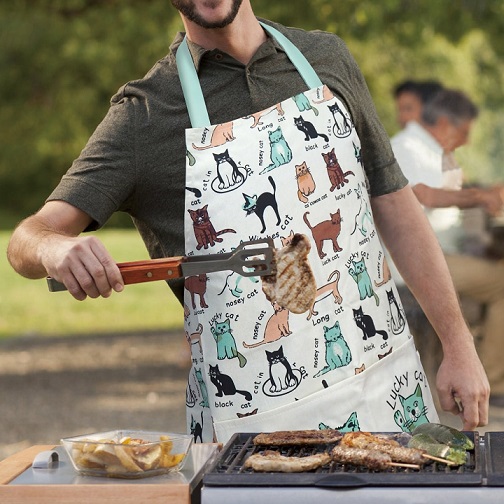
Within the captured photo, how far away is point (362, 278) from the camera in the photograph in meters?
2.81

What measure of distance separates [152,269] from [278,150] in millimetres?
591

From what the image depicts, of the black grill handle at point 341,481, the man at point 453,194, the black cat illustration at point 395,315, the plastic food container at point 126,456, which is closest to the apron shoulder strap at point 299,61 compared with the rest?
the black cat illustration at point 395,315

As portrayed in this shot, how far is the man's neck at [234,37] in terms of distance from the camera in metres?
2.83

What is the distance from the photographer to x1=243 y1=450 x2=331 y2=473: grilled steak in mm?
2016

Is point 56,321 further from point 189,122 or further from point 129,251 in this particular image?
point 189,122

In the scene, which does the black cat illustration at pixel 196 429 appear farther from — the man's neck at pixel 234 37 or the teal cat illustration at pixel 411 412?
the man's neck at pixel 234 37

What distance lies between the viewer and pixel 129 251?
20094 millimetres

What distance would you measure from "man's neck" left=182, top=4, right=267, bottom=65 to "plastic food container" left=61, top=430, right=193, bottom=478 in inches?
42.2

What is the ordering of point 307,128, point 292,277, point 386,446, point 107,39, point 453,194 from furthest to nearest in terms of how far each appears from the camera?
point 107,39, point 453,194, point 307,128, point 292,277, point 386,446

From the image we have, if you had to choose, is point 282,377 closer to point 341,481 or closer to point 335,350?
point 335,350

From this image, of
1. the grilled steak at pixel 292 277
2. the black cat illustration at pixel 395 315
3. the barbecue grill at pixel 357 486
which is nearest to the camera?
the barbecue grill at pixel 357 486

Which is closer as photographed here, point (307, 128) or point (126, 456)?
point (126, 456)

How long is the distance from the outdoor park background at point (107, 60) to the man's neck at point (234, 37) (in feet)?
15.5

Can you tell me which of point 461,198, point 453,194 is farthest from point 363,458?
point 461,198
